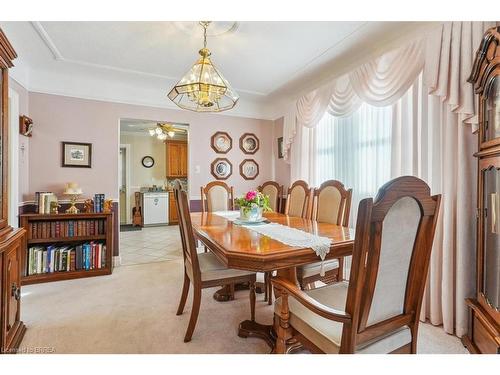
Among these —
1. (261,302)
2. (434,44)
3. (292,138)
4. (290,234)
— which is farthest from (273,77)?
(261,302)

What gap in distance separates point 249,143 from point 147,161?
3.49 meters

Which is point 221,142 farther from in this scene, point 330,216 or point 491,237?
point 491,237

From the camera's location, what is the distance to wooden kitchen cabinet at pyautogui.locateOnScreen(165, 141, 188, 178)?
662 centimetres

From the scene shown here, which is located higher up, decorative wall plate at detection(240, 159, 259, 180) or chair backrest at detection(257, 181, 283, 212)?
decorative wall plate at detection(240, 159, 259, 180)

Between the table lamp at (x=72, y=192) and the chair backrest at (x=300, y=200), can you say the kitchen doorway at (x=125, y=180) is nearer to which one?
the table lamp at (x=72, y=192)

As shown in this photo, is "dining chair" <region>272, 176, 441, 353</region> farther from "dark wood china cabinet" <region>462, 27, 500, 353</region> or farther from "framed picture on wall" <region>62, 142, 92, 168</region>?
"framed picture on wall" <region>62, 142, 92, 168</region>

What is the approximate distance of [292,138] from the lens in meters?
3.76

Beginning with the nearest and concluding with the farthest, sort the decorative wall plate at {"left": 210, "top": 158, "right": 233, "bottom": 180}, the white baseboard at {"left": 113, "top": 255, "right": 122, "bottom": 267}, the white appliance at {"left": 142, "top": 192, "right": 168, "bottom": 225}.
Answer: the white baseboard at {"left": 113, "top": 255, "right": 122, "bottom": 267}
the decorative wall plate at {"left": 210, "top": 158, "right": 233, "bottom": 180}
the white appliance at {"left": 142, "top": 192, "right": 168, "bottom": 225}

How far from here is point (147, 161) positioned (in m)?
6.58

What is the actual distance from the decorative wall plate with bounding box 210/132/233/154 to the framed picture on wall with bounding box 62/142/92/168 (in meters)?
1.70

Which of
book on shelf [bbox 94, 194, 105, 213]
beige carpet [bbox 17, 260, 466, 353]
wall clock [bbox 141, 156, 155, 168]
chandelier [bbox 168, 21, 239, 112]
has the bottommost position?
beige carpet [bbox 17, 260, 466, 353]

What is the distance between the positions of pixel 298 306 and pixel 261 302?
3.83ft

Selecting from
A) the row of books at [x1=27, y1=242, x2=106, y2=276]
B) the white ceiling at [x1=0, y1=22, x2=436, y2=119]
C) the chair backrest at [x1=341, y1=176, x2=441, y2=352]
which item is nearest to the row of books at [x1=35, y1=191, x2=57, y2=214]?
the row of books at [x1=27, y1=242, x2=106, y2=276]

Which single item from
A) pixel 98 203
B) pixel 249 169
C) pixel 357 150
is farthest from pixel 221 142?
pixel 357 150
